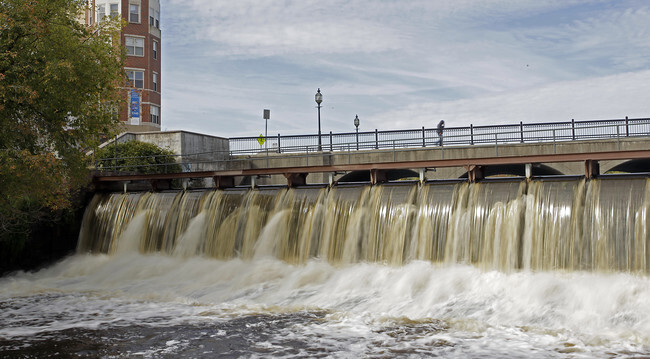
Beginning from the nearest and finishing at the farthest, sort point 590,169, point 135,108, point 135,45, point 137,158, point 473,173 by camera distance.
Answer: point 590,169 < point 473,173 < point 137,158 < point 135,108 < point 135,45

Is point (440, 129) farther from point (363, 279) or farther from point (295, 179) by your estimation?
point (363, 279)

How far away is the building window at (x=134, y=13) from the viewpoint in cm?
5325

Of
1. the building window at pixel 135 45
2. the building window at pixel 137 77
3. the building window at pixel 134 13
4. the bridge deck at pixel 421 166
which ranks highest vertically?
the building window at pixel 134 13

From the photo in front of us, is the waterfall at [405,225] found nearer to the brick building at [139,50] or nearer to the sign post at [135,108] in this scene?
the sign post at [135,108]

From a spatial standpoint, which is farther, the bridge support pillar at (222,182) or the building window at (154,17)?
the building window at (154,17)

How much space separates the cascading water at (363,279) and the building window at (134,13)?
34.2 m

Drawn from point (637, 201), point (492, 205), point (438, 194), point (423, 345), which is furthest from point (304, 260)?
point (637, 201)

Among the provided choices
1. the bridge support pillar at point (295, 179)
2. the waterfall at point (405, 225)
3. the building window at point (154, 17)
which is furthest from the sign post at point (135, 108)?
the bridge support pillar at point (295, 179)

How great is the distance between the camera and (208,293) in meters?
18.3

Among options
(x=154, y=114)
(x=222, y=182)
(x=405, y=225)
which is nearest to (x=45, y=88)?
(x=222, y=182)

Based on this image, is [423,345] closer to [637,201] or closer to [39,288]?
[637,201]

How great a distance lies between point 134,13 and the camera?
5334 cm

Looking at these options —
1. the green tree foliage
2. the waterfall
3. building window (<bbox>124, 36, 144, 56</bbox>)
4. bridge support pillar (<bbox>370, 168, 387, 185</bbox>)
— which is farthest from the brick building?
bridge support pillar (<bbox>370, 168, 387, 185</bbox>)

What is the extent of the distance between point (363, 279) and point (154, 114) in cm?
4165
